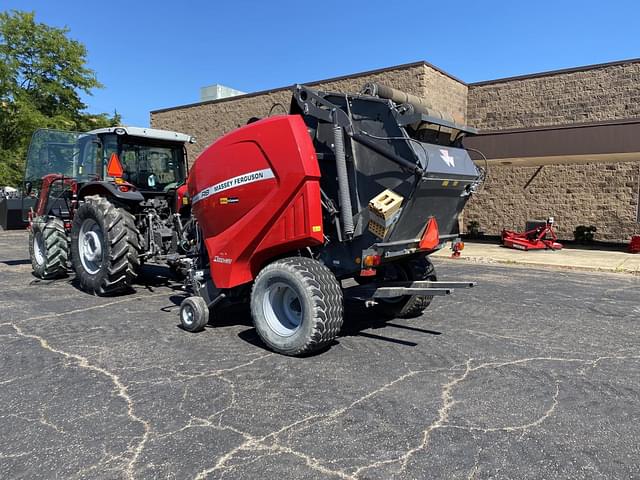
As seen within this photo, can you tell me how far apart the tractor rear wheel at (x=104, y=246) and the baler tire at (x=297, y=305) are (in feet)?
9.49

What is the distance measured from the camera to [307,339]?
14.7 ft

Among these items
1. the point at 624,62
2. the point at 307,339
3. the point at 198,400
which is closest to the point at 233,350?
the point at 307,339

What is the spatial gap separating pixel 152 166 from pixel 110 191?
47.6 inches

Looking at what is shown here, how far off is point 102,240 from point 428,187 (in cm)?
506

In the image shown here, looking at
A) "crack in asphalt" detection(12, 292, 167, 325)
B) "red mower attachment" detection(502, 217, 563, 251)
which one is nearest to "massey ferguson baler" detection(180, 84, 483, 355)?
"crack in asphalt" detection(12, 292, 167, 325)

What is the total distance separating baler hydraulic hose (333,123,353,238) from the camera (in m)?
4.64

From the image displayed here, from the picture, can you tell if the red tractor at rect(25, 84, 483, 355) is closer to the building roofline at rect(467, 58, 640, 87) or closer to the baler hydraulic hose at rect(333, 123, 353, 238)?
the baler hydraulic hose at rect(333, 123, 353, 238)

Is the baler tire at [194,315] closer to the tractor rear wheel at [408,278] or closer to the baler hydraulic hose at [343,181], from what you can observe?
the baler hydraulic hose at [343,181]

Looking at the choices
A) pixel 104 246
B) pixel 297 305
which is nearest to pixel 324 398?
pixel 297 305

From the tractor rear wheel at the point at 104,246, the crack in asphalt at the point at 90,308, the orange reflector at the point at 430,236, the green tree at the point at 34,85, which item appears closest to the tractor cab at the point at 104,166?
the tractor rear wheel at the point at 104,246

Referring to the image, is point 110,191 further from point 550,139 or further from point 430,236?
point 550,139

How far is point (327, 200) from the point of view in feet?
15.9

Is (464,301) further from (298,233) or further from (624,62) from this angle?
(624,62)

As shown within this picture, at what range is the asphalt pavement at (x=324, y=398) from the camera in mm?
2881
